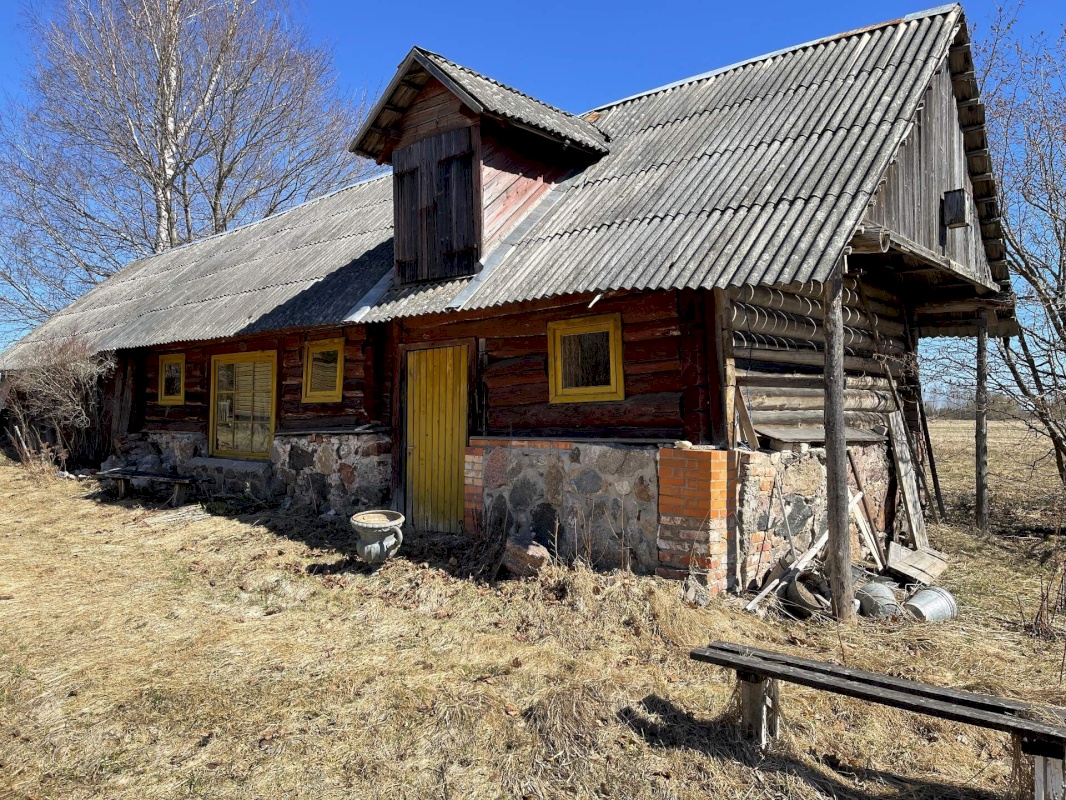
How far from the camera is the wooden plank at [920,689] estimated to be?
3076 millimetres

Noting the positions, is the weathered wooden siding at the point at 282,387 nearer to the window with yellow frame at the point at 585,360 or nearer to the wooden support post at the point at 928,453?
the window with yellow frame at the point at 585,360

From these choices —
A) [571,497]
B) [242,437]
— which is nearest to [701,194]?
[571,497]

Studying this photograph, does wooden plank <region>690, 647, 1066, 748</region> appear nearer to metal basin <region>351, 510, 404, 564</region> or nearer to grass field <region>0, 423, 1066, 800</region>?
grass field <region>0, 423, 1066, 800</region>

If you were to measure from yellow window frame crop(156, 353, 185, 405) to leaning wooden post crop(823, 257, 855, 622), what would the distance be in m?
11.6

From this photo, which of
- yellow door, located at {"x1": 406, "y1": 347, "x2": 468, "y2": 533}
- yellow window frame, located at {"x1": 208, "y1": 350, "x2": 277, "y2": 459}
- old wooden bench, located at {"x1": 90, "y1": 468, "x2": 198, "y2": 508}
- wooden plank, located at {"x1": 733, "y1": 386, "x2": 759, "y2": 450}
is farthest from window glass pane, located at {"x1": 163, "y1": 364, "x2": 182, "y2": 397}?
wooden plank, located at {"x1": 733, "y1": 386, "x2": 759, "y2": 450}

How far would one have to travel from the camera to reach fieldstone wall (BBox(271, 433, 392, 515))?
29.9 ft

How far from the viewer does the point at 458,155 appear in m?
8.39

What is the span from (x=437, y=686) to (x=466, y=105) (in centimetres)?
641

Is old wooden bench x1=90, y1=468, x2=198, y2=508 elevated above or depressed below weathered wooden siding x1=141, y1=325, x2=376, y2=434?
below

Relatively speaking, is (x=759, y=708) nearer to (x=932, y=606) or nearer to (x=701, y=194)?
(x=932, y=606)

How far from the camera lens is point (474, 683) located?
4.35 m

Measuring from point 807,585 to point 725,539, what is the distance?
0.85 metres

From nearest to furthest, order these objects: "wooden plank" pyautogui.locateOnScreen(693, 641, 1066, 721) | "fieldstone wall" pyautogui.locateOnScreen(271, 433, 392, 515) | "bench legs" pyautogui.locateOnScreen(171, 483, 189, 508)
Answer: "wooden plank" pyautogui.locateOnScreen(693, 641, 1066, 721), "fieldstone wall" pyautogui.locateOnScreen(271, 433, 392, 515), "bench legs" pyautogui.locateOnScreen(171, 483, 189, 508)

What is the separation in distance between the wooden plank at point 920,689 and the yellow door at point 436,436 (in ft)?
15.8
